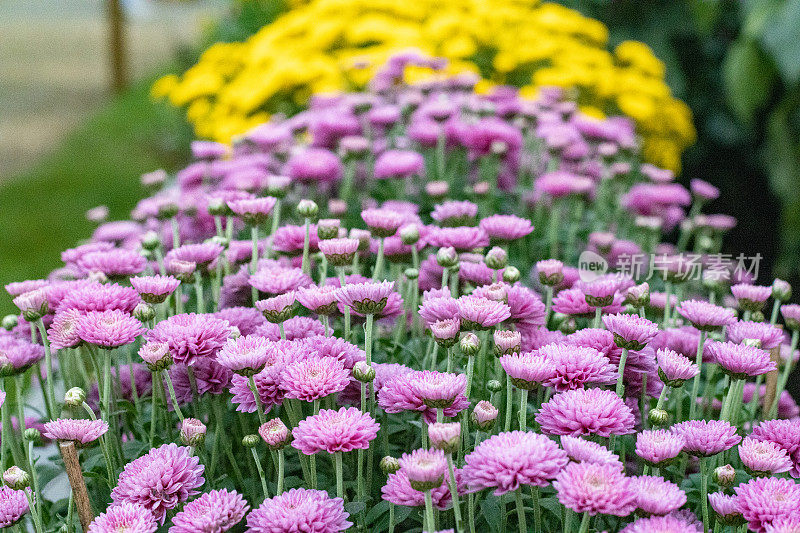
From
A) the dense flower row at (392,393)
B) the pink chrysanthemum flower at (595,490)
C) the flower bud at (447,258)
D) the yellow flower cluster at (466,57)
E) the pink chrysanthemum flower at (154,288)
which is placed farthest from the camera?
the yellow flower cluster at (466,57)

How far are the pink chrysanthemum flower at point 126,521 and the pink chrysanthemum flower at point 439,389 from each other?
35cm

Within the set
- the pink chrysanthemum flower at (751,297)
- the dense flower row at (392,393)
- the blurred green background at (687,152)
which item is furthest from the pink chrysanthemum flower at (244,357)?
the blurred green background at (687,152)

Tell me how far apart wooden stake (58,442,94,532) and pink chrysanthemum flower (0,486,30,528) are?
2.5 inches

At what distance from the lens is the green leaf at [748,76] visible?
3754 millimetres

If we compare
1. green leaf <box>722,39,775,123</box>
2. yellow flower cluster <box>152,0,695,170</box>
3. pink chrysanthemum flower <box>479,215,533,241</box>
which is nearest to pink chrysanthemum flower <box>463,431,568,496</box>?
pink chrysanthemum flower <box>479,215,533,241</box>

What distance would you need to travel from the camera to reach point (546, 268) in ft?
4.39

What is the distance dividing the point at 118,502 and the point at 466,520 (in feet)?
1.52

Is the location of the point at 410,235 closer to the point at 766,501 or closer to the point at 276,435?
the point at 276,435

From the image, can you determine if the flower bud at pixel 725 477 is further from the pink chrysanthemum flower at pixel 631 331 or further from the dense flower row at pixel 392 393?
the pink chrysanthemum flower at pixel 631 331

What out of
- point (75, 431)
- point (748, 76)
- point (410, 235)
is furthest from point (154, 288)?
point (748, 76)

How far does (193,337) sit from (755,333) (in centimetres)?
88

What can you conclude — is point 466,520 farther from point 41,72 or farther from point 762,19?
point 41,72

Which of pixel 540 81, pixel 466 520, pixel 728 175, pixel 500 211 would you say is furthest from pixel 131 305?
pixel 728 175

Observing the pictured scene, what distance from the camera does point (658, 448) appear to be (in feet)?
3.18
